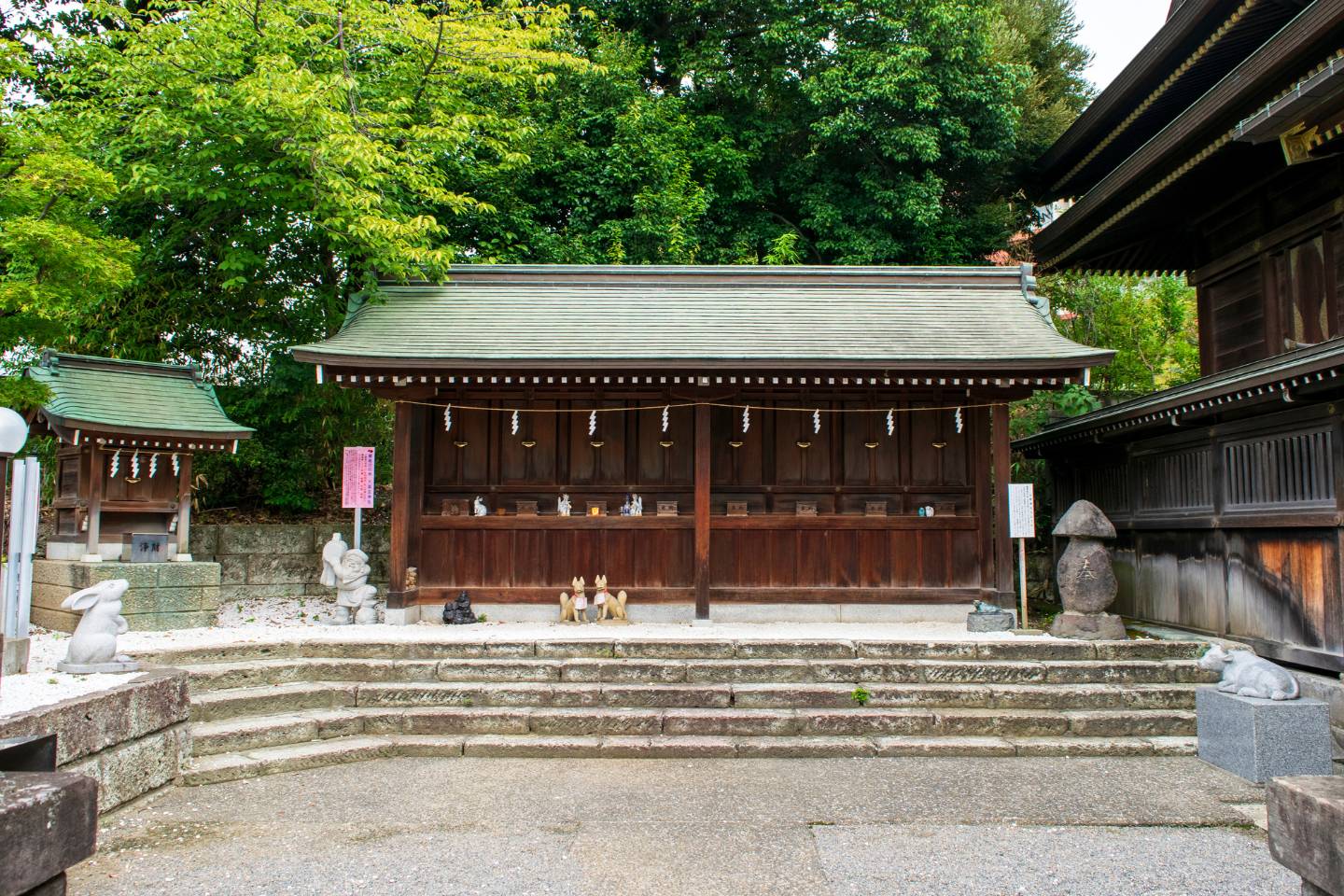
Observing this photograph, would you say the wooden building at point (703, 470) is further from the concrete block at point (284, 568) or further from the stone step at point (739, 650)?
the concrete block at point (284, 568)

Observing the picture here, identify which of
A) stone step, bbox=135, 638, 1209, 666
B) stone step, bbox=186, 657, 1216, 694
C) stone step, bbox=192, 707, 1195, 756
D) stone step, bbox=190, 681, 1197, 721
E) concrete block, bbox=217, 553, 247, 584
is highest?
concrete block, bbox=217, 553, 247, 584

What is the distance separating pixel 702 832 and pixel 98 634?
15.9ft

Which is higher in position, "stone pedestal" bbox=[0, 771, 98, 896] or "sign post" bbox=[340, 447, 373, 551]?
"sign post" bbox=[340, 447, 373, 551]

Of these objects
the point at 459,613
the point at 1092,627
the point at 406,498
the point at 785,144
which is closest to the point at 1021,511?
the point at 1092,627

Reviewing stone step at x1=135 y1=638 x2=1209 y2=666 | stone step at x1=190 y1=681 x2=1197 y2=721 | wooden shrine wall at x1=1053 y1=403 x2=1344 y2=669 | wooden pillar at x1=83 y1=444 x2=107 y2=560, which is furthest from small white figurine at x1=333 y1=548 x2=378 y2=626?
wooden shrine wall at x1=1053 y1=403 x2=1344 y2=669

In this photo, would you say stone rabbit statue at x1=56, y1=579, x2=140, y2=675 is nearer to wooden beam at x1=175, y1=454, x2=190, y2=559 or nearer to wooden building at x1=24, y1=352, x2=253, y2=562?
wooden building at x1=24, y1=352, x2=253, y2=562

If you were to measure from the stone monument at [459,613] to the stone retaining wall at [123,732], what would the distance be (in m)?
3.85

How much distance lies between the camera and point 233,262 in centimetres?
1216

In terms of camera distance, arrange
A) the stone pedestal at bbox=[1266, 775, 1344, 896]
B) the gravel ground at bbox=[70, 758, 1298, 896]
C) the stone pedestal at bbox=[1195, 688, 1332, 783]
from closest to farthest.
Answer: the stone pedestal at bbox=[1266, 775, 1344, 896]
the gravel ground at bbox=[70, 758, 1298, 896]
the stone pedestal at bbox=[1195, 688, 1332, 783]

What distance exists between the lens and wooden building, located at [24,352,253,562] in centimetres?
964

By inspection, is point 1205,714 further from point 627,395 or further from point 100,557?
point 100,557

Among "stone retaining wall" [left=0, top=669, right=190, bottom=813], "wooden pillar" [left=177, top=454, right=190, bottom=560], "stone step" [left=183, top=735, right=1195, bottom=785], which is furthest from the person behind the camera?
"wooden pillar" [left=177, top=454, right=190, bottom=560]

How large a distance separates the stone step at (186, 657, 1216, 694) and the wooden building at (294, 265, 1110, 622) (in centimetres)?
222

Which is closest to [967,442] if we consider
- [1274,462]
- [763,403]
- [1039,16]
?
[763,403]
